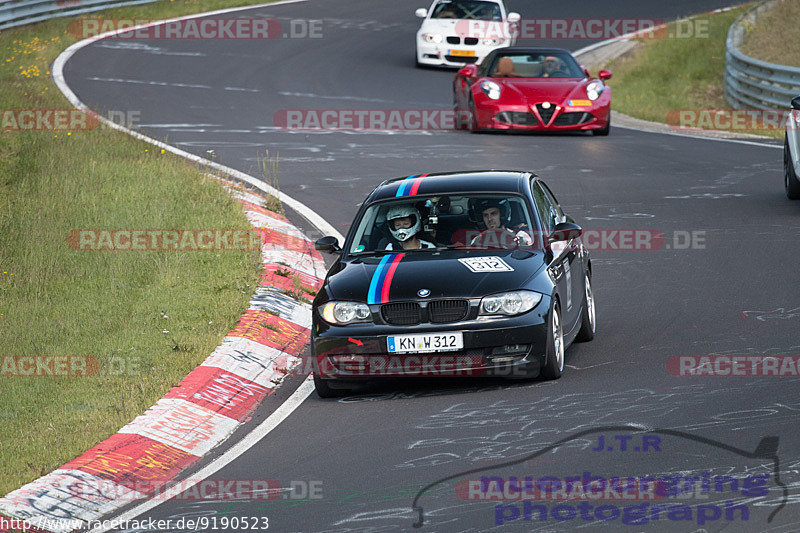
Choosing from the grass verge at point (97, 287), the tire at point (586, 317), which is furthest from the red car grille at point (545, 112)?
the tire at point (586, 317)

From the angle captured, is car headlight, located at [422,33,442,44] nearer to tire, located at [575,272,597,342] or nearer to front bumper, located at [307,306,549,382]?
tire, located at [575,272,597,342]

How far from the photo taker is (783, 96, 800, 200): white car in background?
15633 millimetres

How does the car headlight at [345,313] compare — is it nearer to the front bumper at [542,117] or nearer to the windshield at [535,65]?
the front bumper at [542,117]

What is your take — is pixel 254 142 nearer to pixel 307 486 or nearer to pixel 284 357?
pixel 284 357

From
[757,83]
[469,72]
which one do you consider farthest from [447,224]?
[757,83]

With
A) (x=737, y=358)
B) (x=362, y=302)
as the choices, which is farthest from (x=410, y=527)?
(x=737, y=358)

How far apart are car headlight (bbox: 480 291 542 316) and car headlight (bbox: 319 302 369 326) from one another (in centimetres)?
81

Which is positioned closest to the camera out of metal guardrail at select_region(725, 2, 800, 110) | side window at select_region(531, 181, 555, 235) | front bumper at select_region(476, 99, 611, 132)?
side window at select_region(531, 181, 555, 235)

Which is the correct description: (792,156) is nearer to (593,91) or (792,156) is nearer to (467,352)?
(593,91)

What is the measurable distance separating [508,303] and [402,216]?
1.42 meters

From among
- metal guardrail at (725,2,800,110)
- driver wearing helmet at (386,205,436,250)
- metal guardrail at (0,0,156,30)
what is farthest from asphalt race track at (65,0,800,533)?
metal guardrail at (0,0,156,30)

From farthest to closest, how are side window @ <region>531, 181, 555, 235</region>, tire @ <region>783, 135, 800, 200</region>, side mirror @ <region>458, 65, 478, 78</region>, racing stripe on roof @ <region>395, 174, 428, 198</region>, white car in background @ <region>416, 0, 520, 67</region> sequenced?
white car in background @ <region>416, 0, 520, 67</region> → side mirror @ <region>458, 65, 478, 78</region> → tire @ <region>783, 135, 800, 200</region> → racing stripe on roof @ <region>395, 174, 428, 198</region> → side window @ <region>531, 181, 555, 235</region>

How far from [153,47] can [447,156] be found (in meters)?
14.9

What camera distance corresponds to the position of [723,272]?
41.7ft
